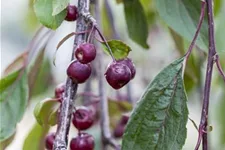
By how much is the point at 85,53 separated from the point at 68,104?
76 mm

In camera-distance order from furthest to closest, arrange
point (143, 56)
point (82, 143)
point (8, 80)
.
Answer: point (143, 56) → point (8, 80) → point (82, 143)

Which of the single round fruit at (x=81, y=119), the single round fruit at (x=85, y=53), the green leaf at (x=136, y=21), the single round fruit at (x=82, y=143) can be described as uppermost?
the green leaf at (x=136, y=21)

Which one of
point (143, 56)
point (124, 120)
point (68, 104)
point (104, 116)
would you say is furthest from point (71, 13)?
point (143, 56)

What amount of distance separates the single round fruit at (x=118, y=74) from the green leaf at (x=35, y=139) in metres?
0.49

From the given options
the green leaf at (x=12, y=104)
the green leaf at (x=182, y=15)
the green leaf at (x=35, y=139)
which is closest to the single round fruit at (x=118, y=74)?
the green leaf at (x=182, y=15)

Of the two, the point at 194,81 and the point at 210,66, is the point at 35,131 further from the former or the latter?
the point at 210,66

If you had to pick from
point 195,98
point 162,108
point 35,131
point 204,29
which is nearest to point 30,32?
point 195,98

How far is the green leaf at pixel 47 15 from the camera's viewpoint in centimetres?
91

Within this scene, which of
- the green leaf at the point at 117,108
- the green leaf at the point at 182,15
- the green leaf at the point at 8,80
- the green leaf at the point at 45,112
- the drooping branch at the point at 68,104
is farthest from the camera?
the green leaf at the point at 117,108

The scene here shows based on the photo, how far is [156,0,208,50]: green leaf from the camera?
1.08 meters

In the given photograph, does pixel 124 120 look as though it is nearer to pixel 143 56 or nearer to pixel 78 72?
pixel 78 72

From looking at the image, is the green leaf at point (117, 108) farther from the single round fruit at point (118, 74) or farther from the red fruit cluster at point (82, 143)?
the single round fruit at point (118, 74)

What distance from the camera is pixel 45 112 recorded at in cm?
111

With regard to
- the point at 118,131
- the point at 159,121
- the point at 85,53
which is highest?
the point at 85,53
